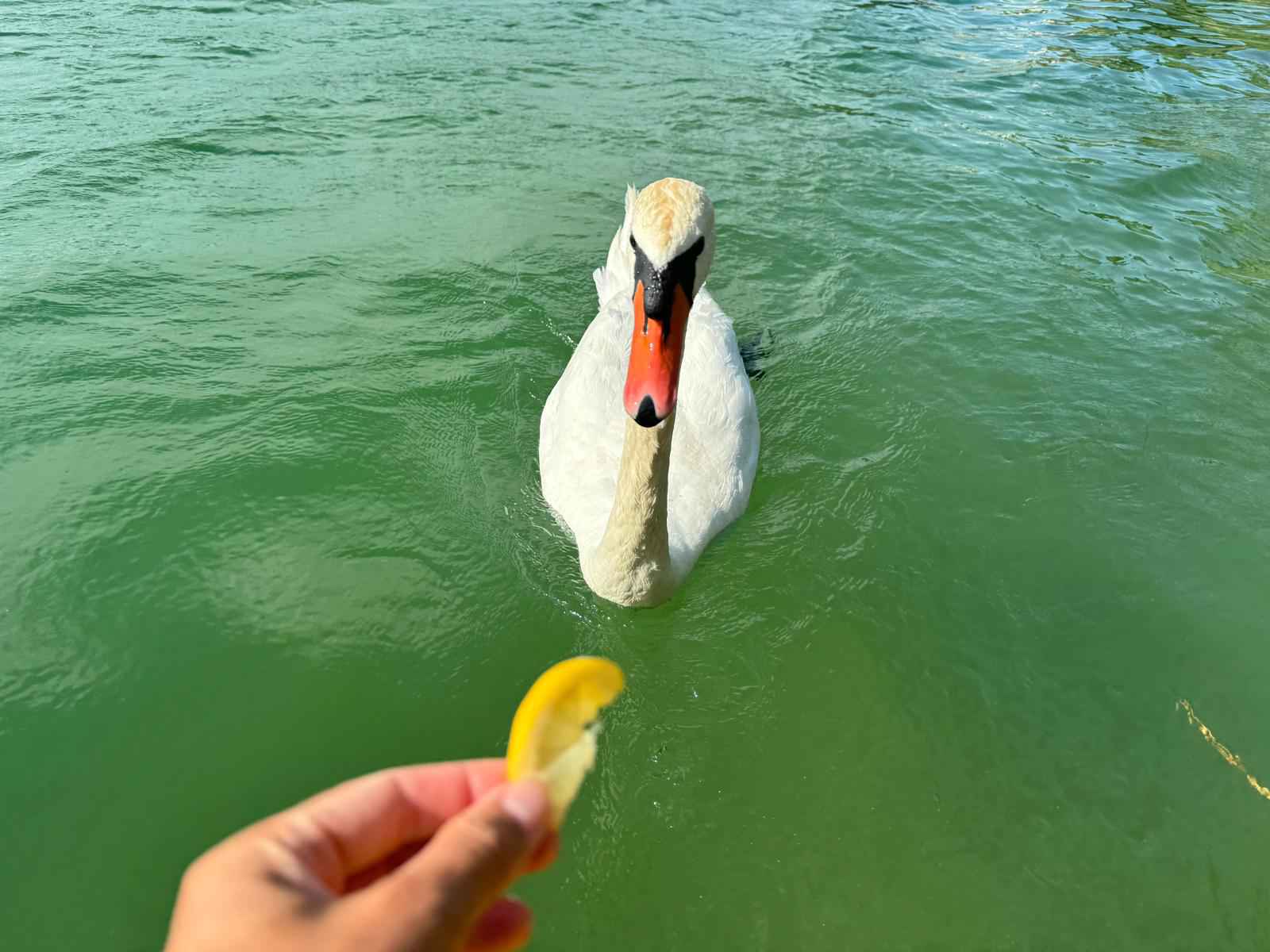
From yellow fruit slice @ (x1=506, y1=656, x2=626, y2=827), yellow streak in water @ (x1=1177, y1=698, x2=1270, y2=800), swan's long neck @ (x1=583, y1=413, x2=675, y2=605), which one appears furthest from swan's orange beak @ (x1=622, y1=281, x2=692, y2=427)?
yellow streak in water @ (x1=1177, y1=698, x2=1270, y2=800)

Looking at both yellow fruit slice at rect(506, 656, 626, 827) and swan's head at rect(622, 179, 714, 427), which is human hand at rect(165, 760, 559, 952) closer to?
yellow fruit slice at rect(506, 656, 626, 827)

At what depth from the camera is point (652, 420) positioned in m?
3.15

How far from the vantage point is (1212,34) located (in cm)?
1436

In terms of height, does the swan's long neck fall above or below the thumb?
below

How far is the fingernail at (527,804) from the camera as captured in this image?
4.08 ft

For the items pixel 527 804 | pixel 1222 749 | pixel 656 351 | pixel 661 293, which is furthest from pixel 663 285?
pixel 1222 749

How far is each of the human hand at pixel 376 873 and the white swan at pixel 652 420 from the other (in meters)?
1.97

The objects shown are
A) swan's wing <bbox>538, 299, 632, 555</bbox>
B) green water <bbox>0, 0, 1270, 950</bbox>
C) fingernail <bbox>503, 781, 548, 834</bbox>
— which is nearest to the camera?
fingernail <bbox>503, 781, 548, 834</bbox>

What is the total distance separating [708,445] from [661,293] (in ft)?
5.69

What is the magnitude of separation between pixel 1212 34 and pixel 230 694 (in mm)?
17956

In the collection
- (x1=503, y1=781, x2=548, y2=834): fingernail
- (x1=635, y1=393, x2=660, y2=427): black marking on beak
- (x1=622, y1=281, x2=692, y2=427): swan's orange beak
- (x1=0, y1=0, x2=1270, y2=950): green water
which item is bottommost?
(x1=0, y1=0, x2=1270, y2=950): green water

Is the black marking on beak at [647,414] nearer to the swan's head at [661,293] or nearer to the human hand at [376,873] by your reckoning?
the swan's head at [661,293]

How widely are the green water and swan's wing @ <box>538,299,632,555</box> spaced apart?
24 cm

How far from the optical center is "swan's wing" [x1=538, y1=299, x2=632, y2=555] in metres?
4.44
